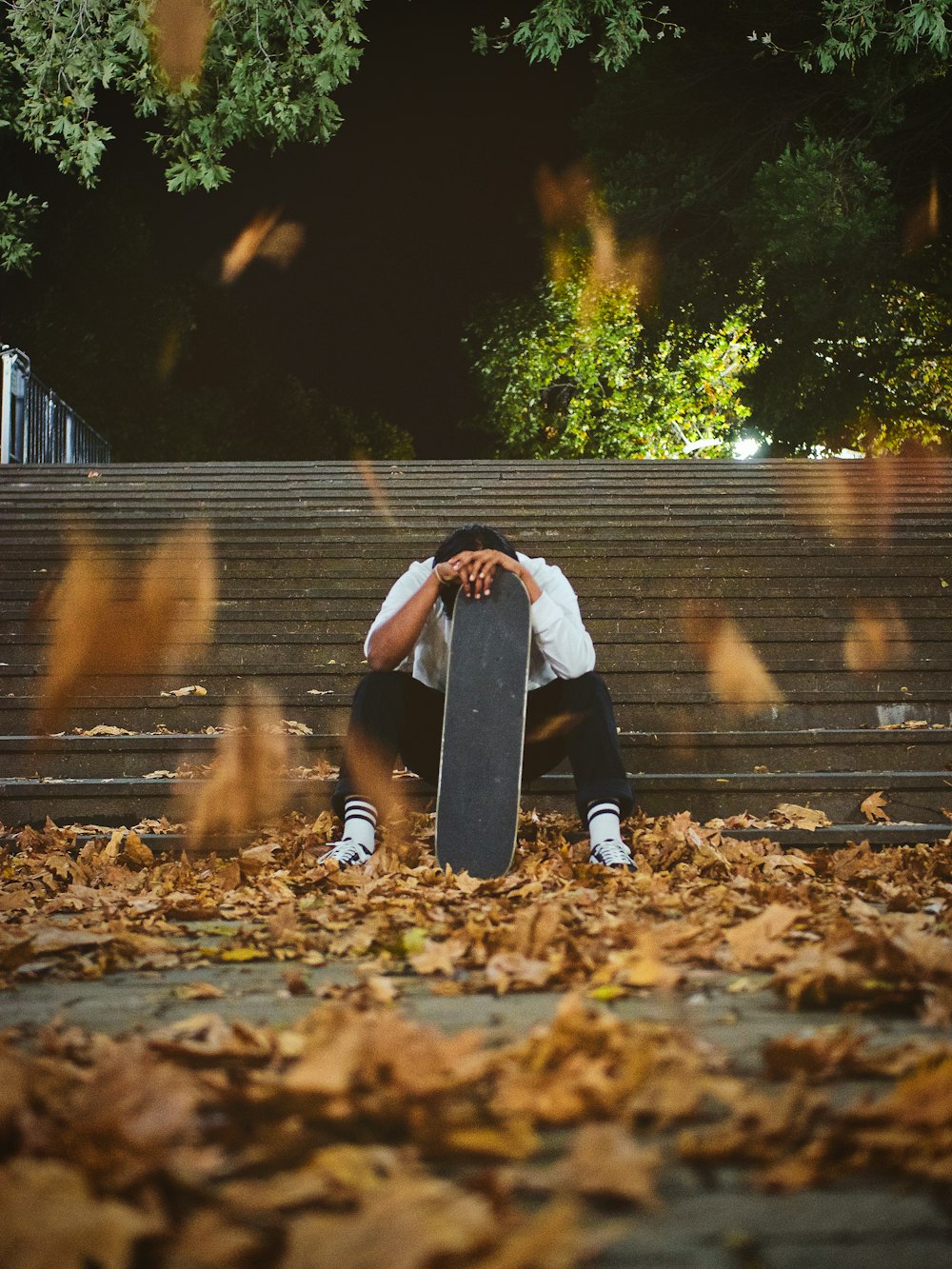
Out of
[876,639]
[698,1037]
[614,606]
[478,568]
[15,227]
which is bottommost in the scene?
[698,1037]

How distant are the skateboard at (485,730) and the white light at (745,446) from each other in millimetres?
19105

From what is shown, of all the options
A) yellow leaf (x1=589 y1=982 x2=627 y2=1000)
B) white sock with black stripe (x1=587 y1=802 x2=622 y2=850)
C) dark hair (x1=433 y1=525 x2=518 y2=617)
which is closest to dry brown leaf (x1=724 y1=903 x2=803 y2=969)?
yellow leaf (x1=589 y1=982 x2=627 y2=1000)

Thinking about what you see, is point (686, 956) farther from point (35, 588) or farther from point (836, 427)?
point (836, 427)

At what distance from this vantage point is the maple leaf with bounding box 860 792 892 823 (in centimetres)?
434

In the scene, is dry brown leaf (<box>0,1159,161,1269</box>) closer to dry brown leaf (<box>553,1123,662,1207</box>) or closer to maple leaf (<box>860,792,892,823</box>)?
dry brown leaf (<box>553,1123,662,1207</box>)

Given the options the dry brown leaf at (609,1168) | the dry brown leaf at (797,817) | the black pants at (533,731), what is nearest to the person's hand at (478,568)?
the black pants at (533,731)

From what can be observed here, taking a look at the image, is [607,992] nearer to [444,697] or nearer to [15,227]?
[444,697]

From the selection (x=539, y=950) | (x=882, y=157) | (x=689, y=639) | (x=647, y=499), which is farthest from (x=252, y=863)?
(x=882, y=157)

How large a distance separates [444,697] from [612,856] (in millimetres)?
915

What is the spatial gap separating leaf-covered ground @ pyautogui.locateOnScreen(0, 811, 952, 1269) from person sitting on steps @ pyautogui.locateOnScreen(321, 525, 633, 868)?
37.5 inches

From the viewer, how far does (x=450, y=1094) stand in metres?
1.49

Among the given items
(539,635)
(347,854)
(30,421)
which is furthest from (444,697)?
(30,421)

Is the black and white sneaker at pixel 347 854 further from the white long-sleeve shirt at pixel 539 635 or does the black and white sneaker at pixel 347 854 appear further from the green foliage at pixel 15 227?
the green foliage at pixel 15 227

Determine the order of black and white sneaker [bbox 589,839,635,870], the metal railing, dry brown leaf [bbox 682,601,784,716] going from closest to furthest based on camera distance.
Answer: black and white sneaker [bbox 589,839,635,870] → dry brown leaf [bbox 682,601,784,716] → the metal railing
